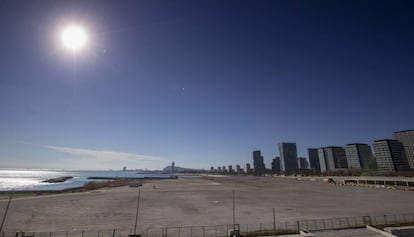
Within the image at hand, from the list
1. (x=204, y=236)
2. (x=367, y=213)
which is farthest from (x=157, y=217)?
(x=367, y=213)

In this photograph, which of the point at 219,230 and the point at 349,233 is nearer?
the point at 349,233

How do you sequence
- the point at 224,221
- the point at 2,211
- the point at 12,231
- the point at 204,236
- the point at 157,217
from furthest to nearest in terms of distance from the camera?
the point at 2,211 < the point at 157,217 < the point at 224,221 < the point at 12,231 < the point at 204,236

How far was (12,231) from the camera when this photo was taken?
3300cm

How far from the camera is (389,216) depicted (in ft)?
131

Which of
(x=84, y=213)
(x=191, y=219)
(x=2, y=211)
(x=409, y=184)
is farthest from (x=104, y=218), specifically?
(x=409, y=184)

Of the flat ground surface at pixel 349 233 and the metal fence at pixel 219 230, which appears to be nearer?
the flat ground surface at pixel 349 233

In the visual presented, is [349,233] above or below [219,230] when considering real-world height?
above

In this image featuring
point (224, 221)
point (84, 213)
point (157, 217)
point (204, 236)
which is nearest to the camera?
point (204, 236)

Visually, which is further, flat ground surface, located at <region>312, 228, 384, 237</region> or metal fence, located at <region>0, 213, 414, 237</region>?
metal fence, located at <region>0, 213, 414, 237</region>

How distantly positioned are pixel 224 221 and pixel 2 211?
49578mm

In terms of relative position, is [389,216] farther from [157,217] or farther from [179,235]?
[157,217]

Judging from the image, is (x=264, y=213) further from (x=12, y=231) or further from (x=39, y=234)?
(x=12, y=231)

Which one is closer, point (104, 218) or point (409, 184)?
point (104, 218)

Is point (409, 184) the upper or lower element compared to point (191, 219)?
upper
